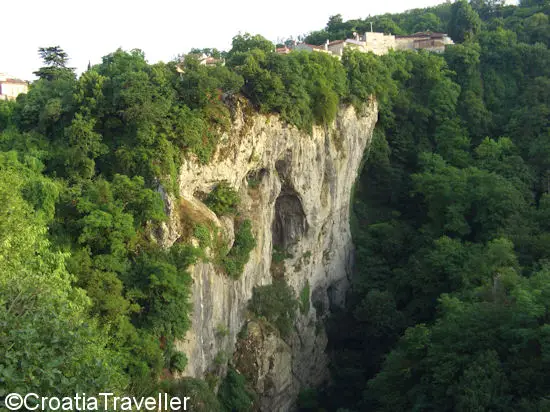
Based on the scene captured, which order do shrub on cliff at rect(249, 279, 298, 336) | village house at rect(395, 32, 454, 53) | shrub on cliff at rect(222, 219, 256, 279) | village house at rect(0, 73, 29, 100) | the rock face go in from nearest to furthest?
the rock face < shrub on cliff at rect(222, 219, 256, 279) < shrub on cliff at rect(249, 279, 298, 336) < village house at rect(0, 73, 29, 100) < village house at rect(395, 32, 454, 53)

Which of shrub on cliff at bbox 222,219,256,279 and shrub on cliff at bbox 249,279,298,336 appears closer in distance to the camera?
shrub on cliff at bbox 222,219,256,279

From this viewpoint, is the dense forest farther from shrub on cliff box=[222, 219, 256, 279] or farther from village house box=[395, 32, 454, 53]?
village house box=[395, 32, 454, 53]

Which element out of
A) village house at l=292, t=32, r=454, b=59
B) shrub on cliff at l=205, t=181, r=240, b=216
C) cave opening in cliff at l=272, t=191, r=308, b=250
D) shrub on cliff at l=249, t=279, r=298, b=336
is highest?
village house at l=292, t=32, r=454, b=59

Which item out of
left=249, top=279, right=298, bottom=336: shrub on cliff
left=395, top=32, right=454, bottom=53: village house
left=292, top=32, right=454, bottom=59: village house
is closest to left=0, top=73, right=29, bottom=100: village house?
left=292, top=32, right=454, bottom=59: village house

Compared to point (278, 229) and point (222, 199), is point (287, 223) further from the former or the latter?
point (222, 199)

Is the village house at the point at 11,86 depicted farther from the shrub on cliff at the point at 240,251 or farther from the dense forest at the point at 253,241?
the shrub on cliff at the point at 240,251

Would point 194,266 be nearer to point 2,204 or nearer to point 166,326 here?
point 166,326

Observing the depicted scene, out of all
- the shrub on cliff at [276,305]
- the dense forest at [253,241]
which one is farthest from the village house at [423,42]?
the shrub on cliff at [276,305]
